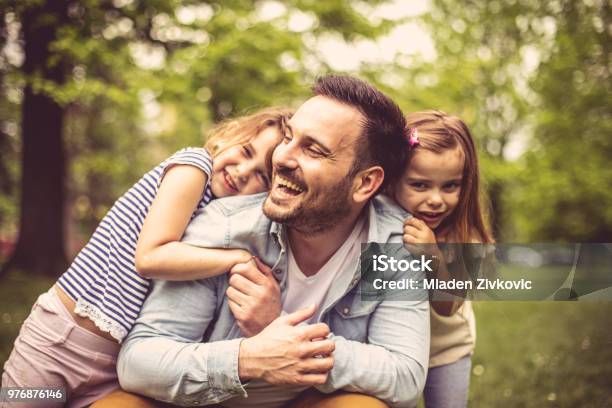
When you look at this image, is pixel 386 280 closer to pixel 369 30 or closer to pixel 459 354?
pixel 459 354

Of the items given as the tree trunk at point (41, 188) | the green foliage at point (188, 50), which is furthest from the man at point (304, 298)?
the tree trunk at point (41, 188)

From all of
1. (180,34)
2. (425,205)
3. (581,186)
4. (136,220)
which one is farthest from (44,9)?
(581,186)

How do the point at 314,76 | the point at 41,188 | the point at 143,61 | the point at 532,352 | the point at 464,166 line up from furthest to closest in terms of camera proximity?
the point at 41,188, the point at 143,61, the point at 532,352, the point at 314,76, the point at 464,166

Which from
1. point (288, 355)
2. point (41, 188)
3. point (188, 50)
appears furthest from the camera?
point (41, 188)

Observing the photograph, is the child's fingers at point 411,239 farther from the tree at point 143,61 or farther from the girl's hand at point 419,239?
the tree at point 143,61

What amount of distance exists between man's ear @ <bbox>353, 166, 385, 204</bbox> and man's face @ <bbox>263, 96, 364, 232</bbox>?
64 mm

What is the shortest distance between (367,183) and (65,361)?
1.53 meters

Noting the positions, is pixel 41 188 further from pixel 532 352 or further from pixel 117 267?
pixel 532 352

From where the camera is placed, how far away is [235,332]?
2402 millimetres

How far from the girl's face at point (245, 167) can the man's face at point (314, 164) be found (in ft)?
0.89

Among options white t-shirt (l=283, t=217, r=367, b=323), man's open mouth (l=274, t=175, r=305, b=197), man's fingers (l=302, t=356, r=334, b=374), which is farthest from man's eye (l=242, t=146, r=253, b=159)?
man's fingers (l=302, t=356, r=334, b=374)

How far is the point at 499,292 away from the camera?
2.74 metres

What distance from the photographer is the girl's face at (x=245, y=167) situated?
2672 millimetres

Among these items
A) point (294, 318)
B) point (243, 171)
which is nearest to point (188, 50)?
point (243, 171)
